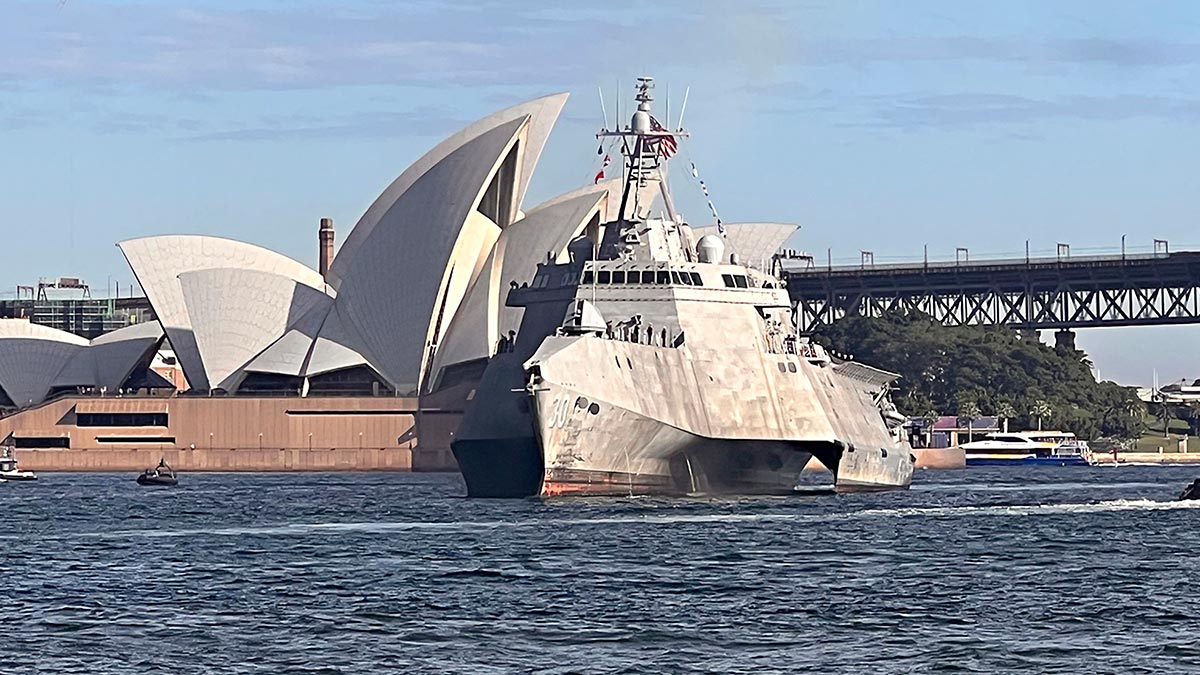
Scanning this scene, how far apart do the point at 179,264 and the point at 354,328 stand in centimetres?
1259

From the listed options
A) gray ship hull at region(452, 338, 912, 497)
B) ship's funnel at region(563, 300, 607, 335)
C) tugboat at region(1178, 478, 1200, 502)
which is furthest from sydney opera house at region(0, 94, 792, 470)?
tugboat at region(1178, 478, 1200, 502)

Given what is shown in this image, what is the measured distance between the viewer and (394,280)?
128750 millimetres

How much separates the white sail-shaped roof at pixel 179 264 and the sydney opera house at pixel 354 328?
0.29 feet

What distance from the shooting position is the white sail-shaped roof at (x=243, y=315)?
133750mm

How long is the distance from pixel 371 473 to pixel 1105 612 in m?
90.7

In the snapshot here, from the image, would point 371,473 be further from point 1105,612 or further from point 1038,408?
point 1105,612

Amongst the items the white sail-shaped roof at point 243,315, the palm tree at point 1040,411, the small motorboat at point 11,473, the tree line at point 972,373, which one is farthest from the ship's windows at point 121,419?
the palm tree at point 1040,411

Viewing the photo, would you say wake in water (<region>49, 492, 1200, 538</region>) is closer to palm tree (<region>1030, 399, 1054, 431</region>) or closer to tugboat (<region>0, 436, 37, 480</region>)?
tugboat (<region>0, 436, 37, 480</region>)

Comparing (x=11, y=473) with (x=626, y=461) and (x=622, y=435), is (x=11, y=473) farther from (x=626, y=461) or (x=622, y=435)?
(x=622, y=435)

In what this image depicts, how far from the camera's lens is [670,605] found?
39.2 m

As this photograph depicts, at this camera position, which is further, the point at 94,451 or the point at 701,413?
the point at 94,451

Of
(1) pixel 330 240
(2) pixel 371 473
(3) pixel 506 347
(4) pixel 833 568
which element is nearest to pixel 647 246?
(3) pixel 506 347

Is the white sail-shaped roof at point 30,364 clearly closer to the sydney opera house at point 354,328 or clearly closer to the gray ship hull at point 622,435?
the sydney opera house at point 354,328

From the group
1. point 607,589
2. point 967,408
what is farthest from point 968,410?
point 607,589
